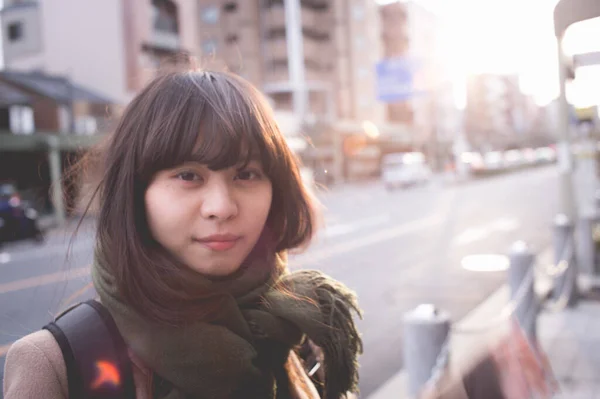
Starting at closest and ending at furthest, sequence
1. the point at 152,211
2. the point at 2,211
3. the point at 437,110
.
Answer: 1. the point at 152,211
2. the point at 2,211
3. the point at 437,110

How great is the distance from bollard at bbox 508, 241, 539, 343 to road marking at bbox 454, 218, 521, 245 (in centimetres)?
676

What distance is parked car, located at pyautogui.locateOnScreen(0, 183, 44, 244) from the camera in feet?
43.3

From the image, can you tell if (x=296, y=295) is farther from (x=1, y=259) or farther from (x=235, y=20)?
(x=235, y=20)

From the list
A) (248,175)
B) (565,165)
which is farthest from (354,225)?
(248,175)

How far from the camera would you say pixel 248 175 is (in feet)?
4.00

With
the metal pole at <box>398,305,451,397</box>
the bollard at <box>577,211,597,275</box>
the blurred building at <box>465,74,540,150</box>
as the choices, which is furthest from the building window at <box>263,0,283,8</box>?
the blurred building at <box>465,74,540,150</box>

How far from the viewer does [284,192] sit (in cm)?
137

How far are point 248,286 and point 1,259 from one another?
38.6 ft

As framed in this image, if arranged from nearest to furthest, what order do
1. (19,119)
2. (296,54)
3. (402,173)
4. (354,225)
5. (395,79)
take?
(354,225), (19,119), (395,79), (402,173), (296,54)

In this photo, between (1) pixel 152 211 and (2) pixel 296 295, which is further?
(2) pixel 296 295

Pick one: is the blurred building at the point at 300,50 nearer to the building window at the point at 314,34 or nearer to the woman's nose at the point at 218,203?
the building window at the point at 314,34

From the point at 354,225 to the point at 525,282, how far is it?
33.1 feet

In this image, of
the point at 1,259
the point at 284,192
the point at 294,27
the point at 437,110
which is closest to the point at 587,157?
the point at 284,192

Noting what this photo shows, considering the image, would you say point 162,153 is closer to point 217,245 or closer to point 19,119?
point 217,245
